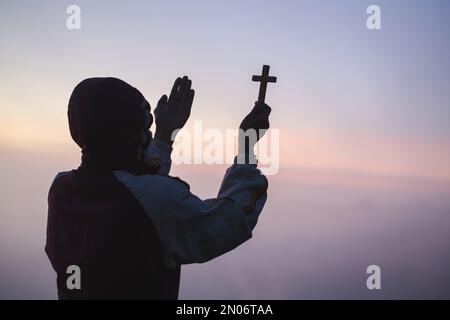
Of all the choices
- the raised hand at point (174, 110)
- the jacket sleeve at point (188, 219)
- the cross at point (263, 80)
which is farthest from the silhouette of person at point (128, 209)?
the raised hand at point (174, 110)

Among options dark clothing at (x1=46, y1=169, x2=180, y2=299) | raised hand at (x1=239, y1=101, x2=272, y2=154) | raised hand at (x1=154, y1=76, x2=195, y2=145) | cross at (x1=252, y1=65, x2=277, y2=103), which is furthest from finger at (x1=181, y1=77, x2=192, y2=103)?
dark clothing at (x1=46, y1=169, x2=180, y2=299)

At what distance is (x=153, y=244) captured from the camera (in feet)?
11.0

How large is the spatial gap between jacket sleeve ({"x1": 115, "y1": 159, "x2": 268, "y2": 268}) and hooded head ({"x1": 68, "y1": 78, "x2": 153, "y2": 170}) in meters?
0.20

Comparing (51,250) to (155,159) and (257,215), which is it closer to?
(155,159)

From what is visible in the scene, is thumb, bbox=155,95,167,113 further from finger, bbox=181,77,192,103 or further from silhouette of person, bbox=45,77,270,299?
silhouette of person, bbox=45,77,270,299

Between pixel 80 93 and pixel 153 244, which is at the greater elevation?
pixel 80 93

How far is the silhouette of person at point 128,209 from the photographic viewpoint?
3.32 metres

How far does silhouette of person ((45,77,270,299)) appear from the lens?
3324mm

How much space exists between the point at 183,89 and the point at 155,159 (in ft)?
3.30

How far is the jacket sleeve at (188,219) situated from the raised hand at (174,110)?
1.05 metres

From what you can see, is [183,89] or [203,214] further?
[183,89]
